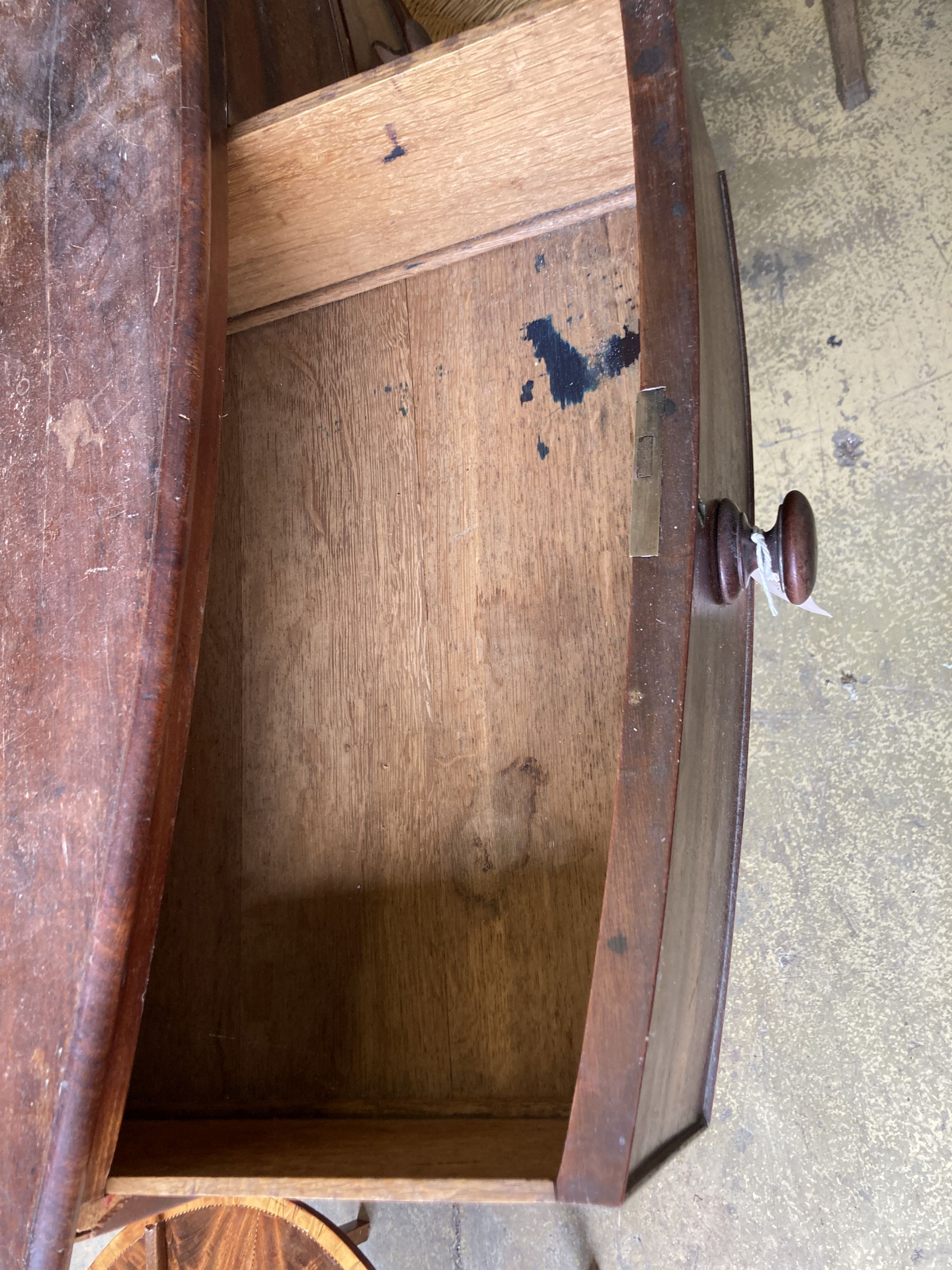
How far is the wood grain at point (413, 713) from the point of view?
1.25 metres

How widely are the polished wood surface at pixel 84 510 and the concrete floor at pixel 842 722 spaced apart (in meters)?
1.10

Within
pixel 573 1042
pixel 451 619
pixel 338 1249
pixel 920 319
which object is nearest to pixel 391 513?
pixel 451 619

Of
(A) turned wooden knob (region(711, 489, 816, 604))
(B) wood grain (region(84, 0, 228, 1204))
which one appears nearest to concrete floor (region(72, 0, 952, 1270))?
(A) turned wooden knob (region(711, 489, 816, 604))

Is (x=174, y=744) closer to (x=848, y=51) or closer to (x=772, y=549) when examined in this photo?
(x=772, y=549)

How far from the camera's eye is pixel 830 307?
161 cm

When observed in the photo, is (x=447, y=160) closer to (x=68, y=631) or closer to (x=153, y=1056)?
(x=68, y=631)

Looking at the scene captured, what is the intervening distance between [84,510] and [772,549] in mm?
680

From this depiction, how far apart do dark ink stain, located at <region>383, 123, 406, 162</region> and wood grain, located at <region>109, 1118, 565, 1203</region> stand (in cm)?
114

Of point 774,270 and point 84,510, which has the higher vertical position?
point 774,270

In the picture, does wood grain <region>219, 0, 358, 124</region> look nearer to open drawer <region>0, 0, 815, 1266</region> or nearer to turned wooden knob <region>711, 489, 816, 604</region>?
open drawer <region>0, 0, 815, 1266</region>

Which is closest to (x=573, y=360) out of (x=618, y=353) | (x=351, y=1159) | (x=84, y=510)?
(x=618, y=353)

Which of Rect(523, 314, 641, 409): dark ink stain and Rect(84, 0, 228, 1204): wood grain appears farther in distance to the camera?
Rect(523, 314, 641, 409): dark ink stain

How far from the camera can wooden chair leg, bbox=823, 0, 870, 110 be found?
1.59 m

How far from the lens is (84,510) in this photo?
938mm
